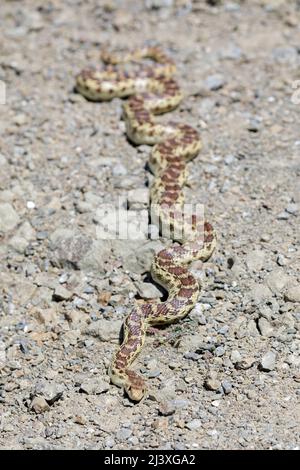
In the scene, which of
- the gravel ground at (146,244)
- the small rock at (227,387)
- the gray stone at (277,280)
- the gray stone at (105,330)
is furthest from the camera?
the gray stone at (277,280)

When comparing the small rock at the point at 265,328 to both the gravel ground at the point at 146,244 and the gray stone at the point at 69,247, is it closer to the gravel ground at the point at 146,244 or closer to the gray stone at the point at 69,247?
the gravel ground at the point at 146,244

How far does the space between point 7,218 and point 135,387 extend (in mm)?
3719

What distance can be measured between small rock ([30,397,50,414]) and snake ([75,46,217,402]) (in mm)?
788

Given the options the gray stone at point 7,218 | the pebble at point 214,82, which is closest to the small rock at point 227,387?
the gray stone at point 7,218

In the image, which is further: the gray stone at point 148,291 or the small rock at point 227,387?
the gray stone at point 148,291

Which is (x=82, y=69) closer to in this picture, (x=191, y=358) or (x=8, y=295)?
(x=8, y=295)

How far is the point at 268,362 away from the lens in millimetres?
8805

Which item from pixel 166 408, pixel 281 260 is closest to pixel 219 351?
pixel 166 408

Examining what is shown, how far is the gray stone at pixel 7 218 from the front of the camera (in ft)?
36.2

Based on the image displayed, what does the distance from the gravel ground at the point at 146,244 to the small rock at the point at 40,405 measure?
2 centimetres

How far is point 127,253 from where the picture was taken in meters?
10.4

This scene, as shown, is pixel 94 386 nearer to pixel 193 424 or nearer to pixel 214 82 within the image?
pixel 193 424

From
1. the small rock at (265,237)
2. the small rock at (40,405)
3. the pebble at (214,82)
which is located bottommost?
the small rock at (40,405)

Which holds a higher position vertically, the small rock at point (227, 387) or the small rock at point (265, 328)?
the small rock at point (265, 328)
